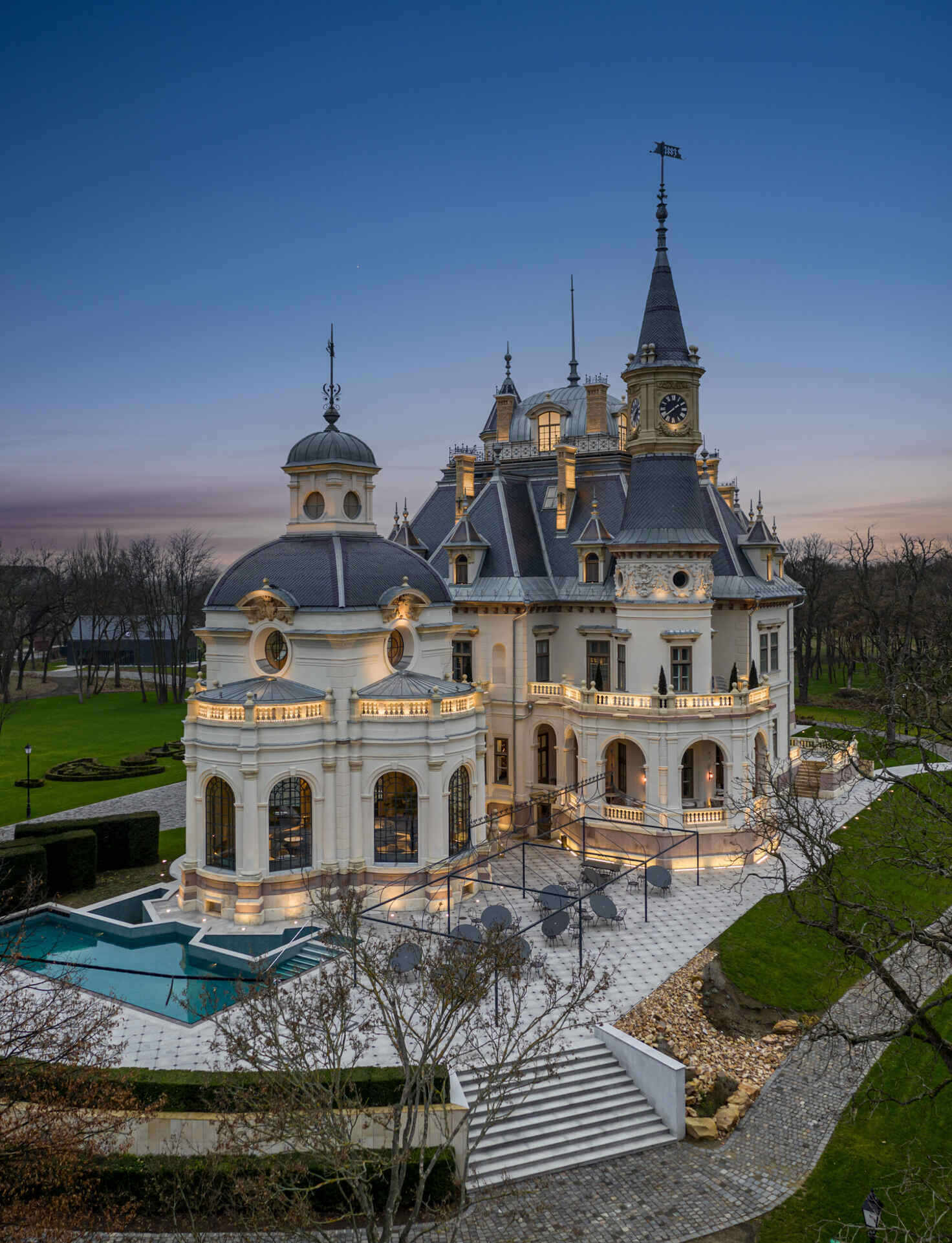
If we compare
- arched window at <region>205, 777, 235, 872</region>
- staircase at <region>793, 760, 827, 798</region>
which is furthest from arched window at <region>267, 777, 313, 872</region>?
staircase at <region>793, 760, 827, 798</region>

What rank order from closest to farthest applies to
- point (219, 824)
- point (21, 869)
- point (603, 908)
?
point (603, 908) → point (21, 869) → point (219, 824)

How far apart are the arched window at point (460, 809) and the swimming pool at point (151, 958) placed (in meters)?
7.06

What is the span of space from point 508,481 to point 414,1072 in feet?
107

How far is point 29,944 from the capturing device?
29109 millimetres

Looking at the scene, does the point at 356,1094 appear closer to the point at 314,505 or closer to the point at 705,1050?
the point at 705,1050

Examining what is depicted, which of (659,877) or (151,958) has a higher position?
(659,877)

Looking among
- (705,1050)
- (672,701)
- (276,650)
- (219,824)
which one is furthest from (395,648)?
(705,1050)

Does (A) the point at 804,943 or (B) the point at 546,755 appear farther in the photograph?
(B) the point at 546,755

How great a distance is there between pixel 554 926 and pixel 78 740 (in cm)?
4576

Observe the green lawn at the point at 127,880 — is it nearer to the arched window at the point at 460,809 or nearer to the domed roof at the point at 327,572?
the domed roof at the point at 327,572

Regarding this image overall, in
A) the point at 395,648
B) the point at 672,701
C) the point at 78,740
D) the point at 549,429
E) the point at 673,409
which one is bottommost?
the point at 78,740

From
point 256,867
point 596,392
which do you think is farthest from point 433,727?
point 596,392

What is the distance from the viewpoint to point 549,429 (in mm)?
46469

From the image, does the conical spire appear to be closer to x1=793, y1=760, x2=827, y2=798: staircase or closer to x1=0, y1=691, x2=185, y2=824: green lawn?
x1=793, y1=760, x2=827, y2=798: staircase
